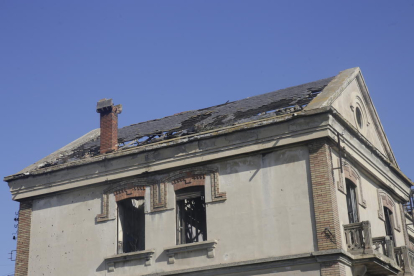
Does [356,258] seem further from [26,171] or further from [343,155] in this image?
[26,171]

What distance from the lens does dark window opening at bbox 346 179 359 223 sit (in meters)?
20.1

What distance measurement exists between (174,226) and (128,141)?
5.01 meters

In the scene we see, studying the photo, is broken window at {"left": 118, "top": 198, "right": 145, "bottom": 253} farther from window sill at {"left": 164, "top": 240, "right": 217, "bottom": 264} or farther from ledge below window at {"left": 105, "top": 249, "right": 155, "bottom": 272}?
window sill at {"left": 164, "top": 240, "right": 217, "bottom": 264}

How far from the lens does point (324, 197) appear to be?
18.3 metres

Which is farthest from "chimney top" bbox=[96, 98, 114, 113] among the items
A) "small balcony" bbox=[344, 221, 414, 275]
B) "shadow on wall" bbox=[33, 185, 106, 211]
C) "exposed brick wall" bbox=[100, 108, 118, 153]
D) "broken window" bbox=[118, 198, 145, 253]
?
"small balcony" bbox=[344, 221, 414, 275]

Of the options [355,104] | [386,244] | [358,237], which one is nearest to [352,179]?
[386,244]

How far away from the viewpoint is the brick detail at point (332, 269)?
681 inches

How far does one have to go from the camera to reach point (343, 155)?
19.8 metres

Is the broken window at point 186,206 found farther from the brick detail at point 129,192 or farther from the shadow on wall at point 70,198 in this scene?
the shadow on wall at point 70,198

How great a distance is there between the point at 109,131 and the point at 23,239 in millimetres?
4952

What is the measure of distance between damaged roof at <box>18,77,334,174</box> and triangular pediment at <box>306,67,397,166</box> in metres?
0.78

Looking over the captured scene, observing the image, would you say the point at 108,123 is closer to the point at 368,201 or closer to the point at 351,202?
the point at 351,202

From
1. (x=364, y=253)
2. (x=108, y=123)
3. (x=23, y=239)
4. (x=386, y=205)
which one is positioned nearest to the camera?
(x=364, y=253)

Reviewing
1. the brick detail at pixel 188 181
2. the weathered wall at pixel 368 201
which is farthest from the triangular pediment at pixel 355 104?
the brick detail at pixel 188 181
